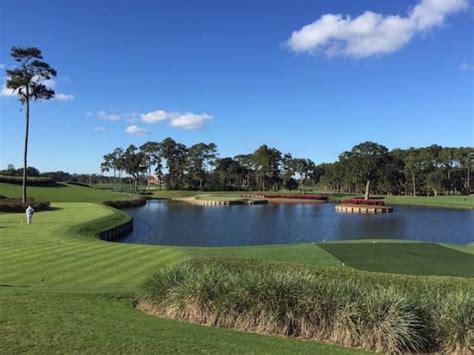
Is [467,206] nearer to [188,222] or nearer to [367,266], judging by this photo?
[188,222]

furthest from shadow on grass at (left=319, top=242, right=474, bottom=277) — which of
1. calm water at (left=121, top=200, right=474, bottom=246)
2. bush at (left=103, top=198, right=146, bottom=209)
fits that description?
bush at (left=103, top=198, right=146, bottom=209)

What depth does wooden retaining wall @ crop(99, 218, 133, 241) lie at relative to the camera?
34.5m

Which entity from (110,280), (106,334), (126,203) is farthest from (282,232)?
(126,203)

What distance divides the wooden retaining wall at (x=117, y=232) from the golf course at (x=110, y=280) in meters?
0.65

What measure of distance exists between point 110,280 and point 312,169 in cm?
15155

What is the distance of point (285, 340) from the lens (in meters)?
8.31

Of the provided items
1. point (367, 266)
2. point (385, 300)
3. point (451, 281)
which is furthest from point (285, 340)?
point (367, 266)

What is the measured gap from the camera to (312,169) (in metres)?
164

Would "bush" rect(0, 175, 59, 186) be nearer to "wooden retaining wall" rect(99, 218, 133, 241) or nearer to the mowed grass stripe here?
"wooden retaining wall" rect(99, 218, 133, 241)

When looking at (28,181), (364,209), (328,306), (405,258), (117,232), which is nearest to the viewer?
(328,306)

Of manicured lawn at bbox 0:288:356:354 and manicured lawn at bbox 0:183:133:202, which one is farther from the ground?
manicured lawn at bbox 0:183:133:202

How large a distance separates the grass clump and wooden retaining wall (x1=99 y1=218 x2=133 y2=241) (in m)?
24.1

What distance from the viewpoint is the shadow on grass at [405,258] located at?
58.5ft

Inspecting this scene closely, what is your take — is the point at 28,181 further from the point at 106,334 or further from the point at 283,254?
the point at 106,334
